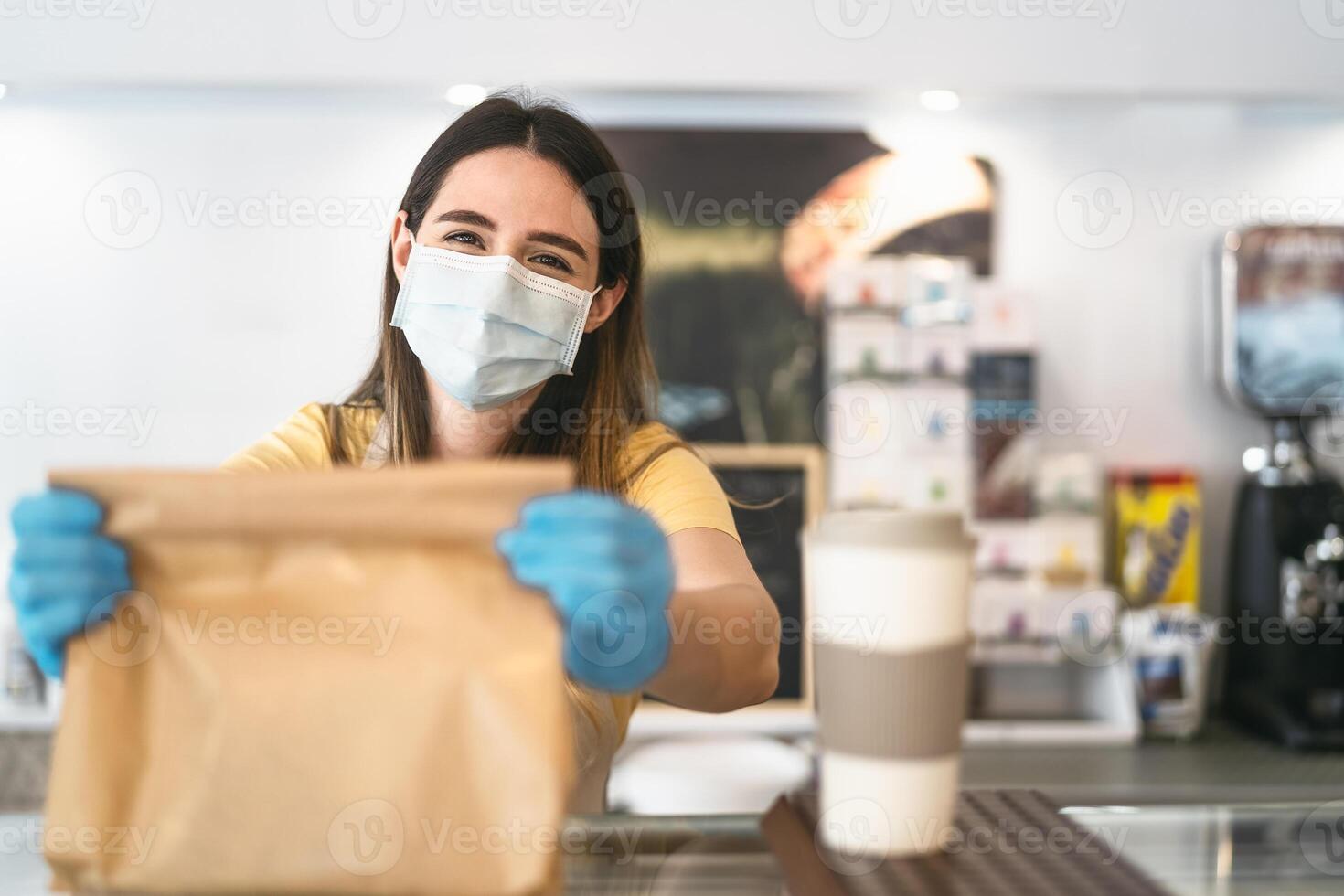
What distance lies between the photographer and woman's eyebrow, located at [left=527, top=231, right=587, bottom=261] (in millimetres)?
1170

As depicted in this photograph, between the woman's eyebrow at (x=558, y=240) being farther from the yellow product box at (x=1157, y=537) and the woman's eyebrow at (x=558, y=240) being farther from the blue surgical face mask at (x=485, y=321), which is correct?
the yellow product box at (x=1157, y=537)

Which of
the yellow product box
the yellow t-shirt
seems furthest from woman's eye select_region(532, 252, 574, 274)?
the yellow product box

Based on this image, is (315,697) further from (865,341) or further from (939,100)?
(939,100)

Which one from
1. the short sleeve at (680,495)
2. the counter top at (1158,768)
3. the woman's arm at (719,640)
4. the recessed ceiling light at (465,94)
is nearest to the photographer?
the woman's arm at (719,640)

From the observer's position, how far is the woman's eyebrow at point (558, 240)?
1170mm

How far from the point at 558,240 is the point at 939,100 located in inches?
74.3

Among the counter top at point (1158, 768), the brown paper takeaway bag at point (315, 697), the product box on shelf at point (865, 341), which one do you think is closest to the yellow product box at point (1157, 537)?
the counter top at point (1158, 768)

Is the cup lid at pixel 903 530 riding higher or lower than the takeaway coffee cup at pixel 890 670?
higher

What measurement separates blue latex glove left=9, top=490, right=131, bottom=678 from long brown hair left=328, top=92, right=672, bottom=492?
66 centimetres

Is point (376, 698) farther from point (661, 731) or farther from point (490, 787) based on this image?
point (661, 731)

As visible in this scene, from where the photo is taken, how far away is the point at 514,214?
1.16 m

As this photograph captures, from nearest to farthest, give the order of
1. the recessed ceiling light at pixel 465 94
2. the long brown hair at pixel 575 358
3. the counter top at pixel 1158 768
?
the long brown hair at pixel 575 358 < the counter top at pixel 1158 768 < the recessed ceiling light at pixel 465 94

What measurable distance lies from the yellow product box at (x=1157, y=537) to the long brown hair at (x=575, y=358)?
184cm

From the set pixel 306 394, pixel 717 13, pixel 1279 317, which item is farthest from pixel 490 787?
pixel 1279 317
